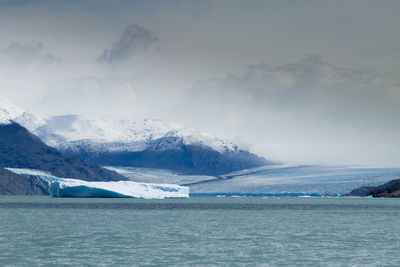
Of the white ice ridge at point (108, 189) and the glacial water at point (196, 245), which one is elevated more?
the white ice ridge at point (108, 189)

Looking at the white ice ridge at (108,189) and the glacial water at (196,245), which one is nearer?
the glacial water at (196,245)

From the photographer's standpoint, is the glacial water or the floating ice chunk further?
the floating ice chunk

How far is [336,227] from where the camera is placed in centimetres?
5525

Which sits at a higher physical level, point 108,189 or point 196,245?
point 108,189

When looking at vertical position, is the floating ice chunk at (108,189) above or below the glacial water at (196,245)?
above

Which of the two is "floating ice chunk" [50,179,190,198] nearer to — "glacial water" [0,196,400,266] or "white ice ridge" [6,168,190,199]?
"white ice ridge" [6,168,190,199]

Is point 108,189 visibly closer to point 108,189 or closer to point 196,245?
point 108,189

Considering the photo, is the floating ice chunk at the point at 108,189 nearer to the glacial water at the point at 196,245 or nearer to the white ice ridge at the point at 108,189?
the white ice ridge at the point at 108,189

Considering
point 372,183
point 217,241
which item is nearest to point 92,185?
point 372,183

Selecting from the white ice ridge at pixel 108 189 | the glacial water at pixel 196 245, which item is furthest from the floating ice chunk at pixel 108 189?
the glacial water at pixel 196 245

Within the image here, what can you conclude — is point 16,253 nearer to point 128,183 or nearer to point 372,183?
point 128,183

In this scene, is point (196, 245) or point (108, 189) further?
point (108, 189)

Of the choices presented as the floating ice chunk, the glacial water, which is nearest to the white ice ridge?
the floating ice chunk

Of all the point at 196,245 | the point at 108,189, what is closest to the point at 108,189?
the point at 108,189
